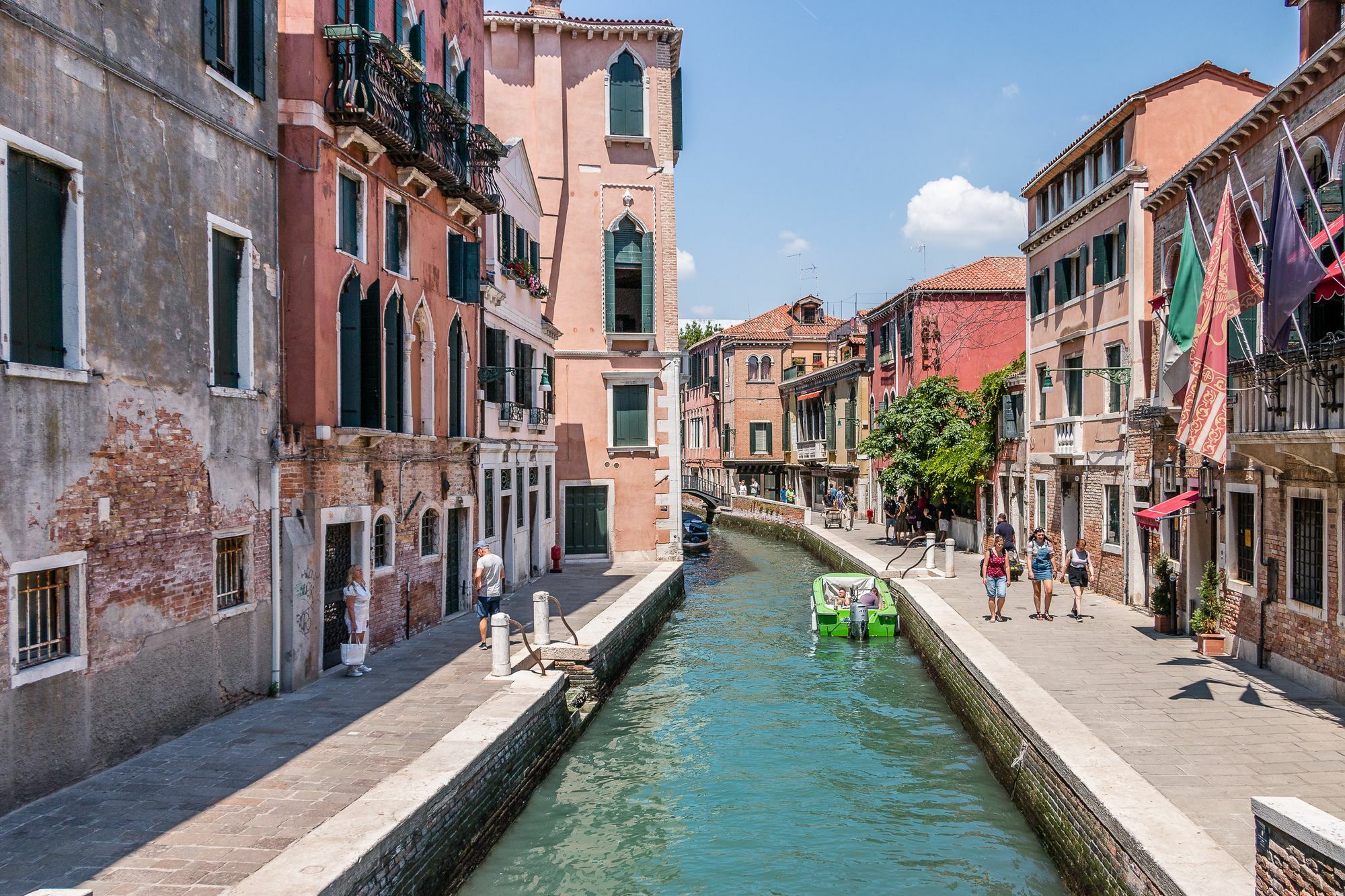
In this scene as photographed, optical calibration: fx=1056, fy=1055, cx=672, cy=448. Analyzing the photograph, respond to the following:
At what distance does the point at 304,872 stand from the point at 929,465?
26388mm

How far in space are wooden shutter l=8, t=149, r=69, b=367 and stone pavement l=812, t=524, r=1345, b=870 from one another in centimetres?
881

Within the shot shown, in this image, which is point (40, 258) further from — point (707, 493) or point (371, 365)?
point (707, 493)

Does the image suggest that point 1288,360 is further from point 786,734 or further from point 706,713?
point 706,713

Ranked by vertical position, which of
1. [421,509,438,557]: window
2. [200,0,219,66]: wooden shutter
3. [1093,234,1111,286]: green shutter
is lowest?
[421,509,438,557]: window

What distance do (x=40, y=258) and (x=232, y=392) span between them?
8.78ft

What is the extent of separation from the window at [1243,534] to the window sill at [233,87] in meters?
12.7

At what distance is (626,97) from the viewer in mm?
25891

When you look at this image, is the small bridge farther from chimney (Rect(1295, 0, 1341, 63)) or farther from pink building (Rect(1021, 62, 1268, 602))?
chimney (Rect(1295, 0, 1341, 63))

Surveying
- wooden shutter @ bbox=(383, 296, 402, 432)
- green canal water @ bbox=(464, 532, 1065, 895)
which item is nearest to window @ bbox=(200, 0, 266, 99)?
wooden shutter @ bbox=(383, 296, 402, 432)

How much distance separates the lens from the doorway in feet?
40.0

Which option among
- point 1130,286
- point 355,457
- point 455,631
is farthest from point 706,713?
point 1130,286

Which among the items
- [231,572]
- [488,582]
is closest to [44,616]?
[231,572]

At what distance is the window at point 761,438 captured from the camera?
5453 cm

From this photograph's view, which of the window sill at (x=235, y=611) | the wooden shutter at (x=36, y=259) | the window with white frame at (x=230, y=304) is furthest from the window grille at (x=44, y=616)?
the window with white frame at (x=230, y=304)
